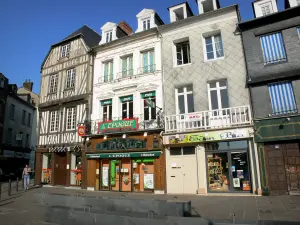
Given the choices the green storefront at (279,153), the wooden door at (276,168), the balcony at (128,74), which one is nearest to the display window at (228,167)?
the green storefront at (279,153)

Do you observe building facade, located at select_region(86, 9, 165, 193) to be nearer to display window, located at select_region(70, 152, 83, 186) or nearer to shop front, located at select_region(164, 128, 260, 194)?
shop front, located at select_region(164, 128, 260, 194)

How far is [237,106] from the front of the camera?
10047 millimetres

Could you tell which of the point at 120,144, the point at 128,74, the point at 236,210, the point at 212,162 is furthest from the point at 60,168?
the point at 236,210

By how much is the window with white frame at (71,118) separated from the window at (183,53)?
7.59 metres

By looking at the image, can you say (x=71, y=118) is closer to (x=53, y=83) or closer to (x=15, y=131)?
(x=53, y=83)

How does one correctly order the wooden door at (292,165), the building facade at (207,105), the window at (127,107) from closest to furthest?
the wooden door at (292,165)
the building facade at (207,105)
the window at (127,107)

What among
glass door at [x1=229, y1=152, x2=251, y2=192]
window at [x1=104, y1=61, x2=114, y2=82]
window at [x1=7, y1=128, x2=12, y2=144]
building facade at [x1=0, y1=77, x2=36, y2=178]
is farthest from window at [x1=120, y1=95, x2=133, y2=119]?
window at [x1=7, y1=128, x2=12, y2=144]

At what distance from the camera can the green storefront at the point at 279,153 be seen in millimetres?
8844

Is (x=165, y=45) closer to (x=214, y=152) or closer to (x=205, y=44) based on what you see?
(x=205, y=44)

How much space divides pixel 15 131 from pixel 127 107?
16421mm

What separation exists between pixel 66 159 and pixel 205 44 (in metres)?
11.2

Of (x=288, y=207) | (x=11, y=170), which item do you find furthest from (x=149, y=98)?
(x=11, y=170)

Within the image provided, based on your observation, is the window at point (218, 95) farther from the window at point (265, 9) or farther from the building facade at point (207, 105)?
the window at point (265, 9)

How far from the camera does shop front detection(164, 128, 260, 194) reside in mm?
9547
